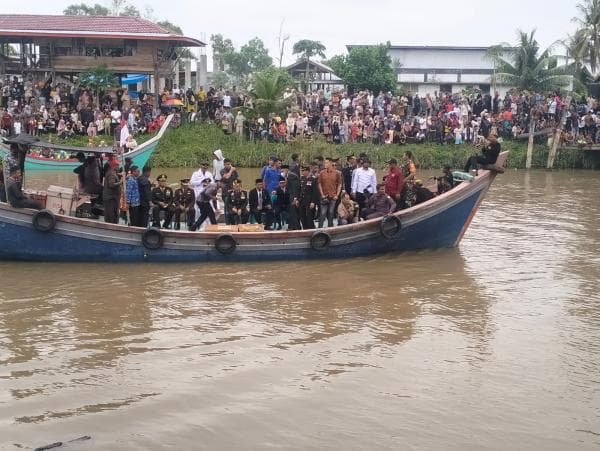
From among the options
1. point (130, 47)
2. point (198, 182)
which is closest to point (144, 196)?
point (198, 182)

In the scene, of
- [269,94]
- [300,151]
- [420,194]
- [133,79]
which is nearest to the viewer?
[420,194]

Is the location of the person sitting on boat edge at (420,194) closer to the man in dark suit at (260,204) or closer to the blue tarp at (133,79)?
the man in dark suit at (260,204)

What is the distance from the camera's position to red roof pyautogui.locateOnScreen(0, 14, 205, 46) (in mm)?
30938

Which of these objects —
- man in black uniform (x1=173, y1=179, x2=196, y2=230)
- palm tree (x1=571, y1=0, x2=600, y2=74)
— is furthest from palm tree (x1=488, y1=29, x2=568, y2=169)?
man in black uniform (x1=173, y1=179, x2=196, y2=230)

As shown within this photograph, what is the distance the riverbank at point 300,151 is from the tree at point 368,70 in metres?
10.4

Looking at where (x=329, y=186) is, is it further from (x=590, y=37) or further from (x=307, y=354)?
(x=590, y=37)

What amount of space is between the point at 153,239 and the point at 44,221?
1.56 meters

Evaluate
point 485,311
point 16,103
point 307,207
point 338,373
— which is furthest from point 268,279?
point 16,103

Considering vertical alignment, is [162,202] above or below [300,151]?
below

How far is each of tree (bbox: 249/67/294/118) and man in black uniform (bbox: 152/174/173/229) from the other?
636 inches

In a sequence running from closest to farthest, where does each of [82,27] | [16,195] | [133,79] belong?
[16,195] → [82,27] → [133,79]

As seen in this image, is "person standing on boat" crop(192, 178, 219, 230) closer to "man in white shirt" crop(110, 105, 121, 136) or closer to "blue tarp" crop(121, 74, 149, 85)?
"man in white shirt" crop(110, 105, 121, 136)

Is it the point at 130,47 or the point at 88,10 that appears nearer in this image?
the point at 130,47

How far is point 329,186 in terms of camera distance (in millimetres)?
13805
